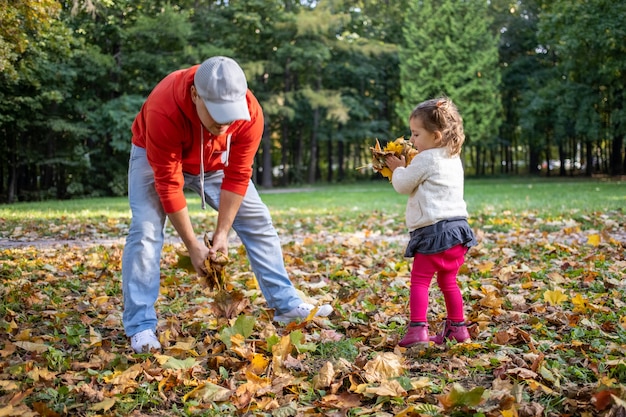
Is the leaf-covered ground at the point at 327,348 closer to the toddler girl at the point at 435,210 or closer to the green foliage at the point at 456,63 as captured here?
the toddler girl at the point at 435,210

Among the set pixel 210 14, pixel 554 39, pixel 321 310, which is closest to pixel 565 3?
pixel 554 39

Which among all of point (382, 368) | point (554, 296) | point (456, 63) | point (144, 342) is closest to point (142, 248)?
point (144, 342)

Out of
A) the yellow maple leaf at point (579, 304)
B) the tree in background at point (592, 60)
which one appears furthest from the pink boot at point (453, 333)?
the tree in background at point (592, 60)

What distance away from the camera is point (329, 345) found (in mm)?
3365

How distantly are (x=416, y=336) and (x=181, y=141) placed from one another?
5.50 ft

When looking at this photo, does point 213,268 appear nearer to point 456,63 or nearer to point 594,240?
point 594,240

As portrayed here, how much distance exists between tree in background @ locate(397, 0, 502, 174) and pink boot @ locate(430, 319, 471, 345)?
30.0 m

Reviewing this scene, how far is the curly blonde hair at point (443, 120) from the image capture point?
3.28 m

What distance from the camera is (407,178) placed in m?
3.35

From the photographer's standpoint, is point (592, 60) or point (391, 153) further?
point (592, 60)

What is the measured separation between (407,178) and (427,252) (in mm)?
423

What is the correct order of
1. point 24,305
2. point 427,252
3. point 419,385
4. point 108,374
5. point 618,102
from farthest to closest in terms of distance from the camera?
point 618,102 → point 24,305 → point 427,252 → point 108,374 → point 419,385

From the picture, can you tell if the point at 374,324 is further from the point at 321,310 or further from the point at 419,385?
the point at 419,385

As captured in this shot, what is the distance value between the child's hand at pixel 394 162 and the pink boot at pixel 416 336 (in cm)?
91
